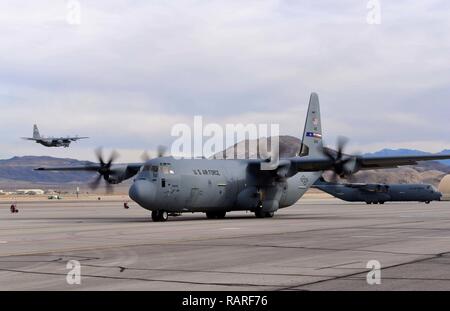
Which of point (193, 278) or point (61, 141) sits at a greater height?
point (61, 141)

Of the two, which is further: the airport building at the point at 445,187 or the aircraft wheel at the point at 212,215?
the airport building at the point at 445,187

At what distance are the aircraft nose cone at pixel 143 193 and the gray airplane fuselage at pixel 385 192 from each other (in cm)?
5704

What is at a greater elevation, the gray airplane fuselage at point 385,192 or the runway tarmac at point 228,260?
the runway tarmac at point 228,260

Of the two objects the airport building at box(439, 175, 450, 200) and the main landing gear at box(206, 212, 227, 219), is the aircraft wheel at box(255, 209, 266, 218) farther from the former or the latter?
the airport building at box(439, 175, 450, 200)

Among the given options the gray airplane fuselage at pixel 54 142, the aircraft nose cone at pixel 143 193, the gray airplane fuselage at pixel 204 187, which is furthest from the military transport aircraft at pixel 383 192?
the gray airplane fuselage at pixel 54 142

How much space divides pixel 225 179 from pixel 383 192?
54072 mm

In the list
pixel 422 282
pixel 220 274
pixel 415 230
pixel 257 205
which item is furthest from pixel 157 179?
pixel 422 282

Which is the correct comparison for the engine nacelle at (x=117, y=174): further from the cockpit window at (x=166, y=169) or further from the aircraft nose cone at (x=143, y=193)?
the aircraft nose cone at (x=143, y=193)

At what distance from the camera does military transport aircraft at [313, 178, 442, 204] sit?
88062 millimetres

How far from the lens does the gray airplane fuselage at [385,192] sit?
8806 cm

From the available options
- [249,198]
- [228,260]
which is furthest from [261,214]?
[228,260]
